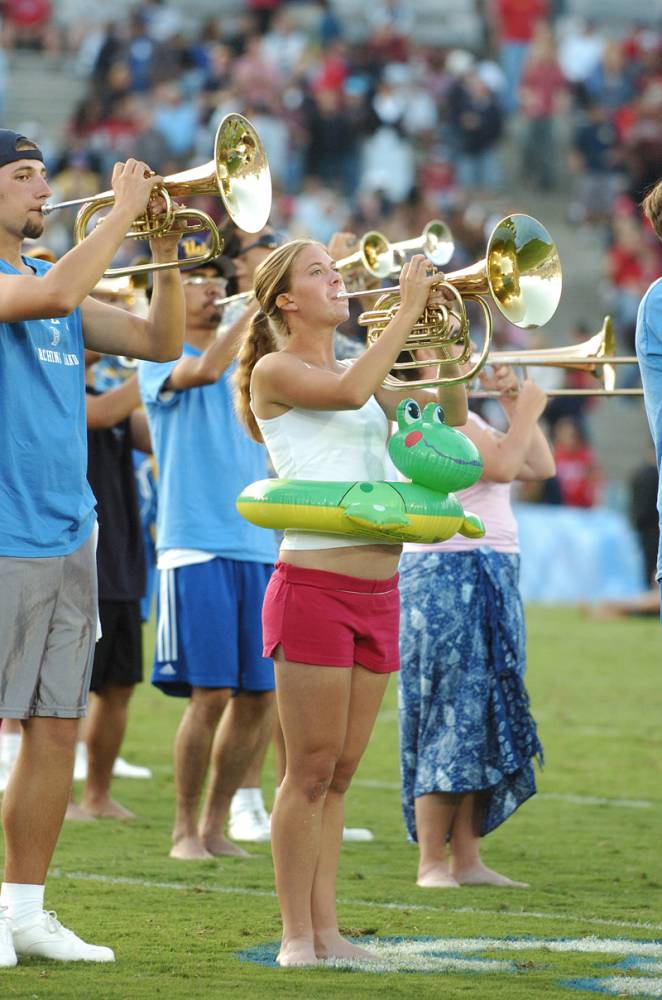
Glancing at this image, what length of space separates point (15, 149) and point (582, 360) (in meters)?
2.42

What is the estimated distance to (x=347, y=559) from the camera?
4.95 m

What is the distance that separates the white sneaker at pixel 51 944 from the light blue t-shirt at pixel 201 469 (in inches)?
86.3

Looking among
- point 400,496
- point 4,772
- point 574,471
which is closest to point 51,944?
point 400,496

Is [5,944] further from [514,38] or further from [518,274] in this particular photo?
[514,38]

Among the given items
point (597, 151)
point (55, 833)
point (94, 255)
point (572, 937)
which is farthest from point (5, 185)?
point (597, 151)

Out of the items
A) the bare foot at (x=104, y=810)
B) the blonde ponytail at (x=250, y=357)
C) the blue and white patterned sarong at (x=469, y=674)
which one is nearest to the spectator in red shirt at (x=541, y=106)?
the bare foot at (x=104, y=810)

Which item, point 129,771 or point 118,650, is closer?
A: point 118,650

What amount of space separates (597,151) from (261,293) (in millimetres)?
21551

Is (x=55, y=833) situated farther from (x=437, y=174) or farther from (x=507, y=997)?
(x=437, y=174)

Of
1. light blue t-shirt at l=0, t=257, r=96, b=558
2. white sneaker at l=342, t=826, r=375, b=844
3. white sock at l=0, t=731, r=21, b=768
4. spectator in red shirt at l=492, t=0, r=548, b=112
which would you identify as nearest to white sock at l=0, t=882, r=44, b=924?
light blue t-shirt at l=0, t=257, r=96, b=558

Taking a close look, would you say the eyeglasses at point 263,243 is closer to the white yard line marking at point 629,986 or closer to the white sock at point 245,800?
the white sock at point 245,800

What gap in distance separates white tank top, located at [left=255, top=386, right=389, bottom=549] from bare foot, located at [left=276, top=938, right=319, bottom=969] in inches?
41.9

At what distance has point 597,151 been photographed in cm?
2592

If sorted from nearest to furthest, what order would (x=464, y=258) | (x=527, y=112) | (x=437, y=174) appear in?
(x=464, y=258) < (x=437, y=174) < (x=527, y=112)
